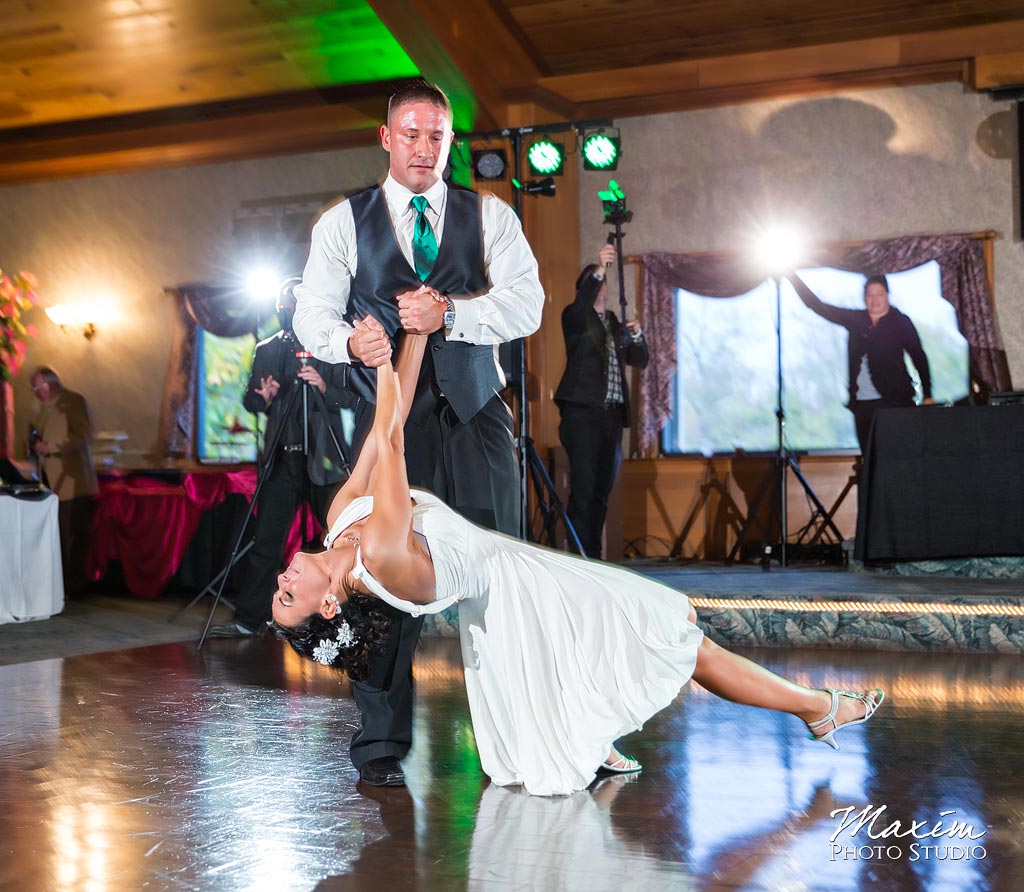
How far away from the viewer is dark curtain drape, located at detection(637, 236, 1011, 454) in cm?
754

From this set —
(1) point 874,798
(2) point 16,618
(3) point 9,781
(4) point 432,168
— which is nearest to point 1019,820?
(1) point 874,798

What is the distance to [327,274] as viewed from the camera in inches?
94.4

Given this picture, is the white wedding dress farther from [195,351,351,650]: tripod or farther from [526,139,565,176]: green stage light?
[526,139,565,176]: green stage light

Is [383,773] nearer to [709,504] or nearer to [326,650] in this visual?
[326,650]

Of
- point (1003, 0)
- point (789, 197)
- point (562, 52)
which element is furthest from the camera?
point (789, 197)

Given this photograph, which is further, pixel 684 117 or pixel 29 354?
pixel 29 354

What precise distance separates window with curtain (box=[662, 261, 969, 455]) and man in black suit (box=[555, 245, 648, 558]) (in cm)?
281

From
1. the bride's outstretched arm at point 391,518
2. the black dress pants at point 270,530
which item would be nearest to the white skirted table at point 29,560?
the black dress pants at point 270,530

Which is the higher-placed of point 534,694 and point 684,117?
point 684,117

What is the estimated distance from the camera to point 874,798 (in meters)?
2.11

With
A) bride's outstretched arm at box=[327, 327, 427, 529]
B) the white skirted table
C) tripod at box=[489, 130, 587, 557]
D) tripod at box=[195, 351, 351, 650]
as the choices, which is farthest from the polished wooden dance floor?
the white skirted table

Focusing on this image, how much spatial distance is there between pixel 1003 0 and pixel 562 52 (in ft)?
9.38

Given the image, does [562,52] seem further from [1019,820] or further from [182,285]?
[1019,820]

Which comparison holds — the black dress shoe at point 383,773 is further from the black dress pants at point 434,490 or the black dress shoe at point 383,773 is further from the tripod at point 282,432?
the tripod at point 282,432
